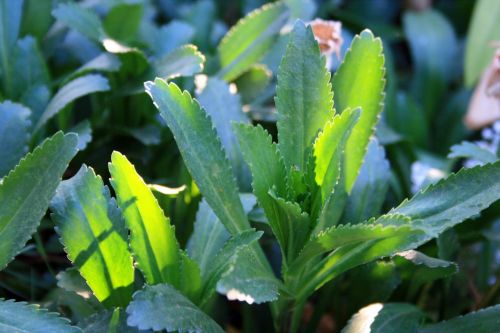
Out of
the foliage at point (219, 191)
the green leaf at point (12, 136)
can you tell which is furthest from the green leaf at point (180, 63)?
the green leaf at point (12, 136)

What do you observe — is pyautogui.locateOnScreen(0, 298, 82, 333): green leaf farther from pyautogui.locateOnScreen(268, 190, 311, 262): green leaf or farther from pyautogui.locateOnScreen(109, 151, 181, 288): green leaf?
pyautogui.locateOnScreen(268, 190, 311, 262): green leaf

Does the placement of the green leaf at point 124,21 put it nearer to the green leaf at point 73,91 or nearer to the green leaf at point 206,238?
the green leaf at point 73,91

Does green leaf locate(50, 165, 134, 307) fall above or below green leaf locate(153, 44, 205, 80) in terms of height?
below

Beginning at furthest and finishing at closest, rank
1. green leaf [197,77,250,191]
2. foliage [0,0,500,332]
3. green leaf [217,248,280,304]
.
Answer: green leaf [197,77,250,191], foliage [0,0,500,332], green leaf [217,248,280,304]

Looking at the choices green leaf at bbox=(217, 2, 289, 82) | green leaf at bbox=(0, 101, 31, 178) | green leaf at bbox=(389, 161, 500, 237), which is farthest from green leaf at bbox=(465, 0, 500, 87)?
green leaf at bbox=(0, 101, 31, 178)

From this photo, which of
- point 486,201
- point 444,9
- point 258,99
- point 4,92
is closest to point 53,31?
point 4,92

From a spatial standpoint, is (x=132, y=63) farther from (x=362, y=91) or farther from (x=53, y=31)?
(x=362, y=91)

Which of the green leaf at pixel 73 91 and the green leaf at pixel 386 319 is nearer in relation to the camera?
the green leaf at pixel 386 319
